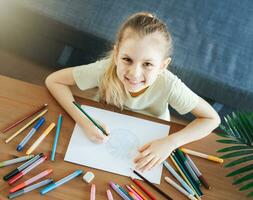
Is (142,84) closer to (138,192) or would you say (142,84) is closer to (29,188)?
(138,192)

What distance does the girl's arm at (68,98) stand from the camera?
3.14 ft

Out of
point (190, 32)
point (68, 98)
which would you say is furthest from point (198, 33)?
point (68, 98)

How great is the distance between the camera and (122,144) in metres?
0.96

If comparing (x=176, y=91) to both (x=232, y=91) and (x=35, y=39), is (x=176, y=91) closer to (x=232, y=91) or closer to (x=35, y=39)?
(x=232, y=91)

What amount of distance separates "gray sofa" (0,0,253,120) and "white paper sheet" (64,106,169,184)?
444 millimetres

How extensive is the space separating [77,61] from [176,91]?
2.29 ft

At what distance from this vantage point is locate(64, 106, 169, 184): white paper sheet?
3.01 feet

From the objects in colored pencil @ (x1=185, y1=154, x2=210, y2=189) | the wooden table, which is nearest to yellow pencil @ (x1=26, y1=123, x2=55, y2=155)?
the wooden table

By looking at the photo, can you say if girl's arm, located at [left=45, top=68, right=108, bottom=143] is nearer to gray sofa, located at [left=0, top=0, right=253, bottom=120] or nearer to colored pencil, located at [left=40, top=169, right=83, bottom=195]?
colored pencil, located at [left=40, top=169, right=83, bottom=195]

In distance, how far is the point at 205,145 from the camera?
3.28 feet

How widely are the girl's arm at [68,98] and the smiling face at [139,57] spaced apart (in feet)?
0.51

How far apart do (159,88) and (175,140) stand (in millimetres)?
200

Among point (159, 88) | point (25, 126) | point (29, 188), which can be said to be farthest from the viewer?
point (159, 88)

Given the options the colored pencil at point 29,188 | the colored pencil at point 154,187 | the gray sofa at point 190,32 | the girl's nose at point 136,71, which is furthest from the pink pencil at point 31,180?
the gray sofa at point 190,32
